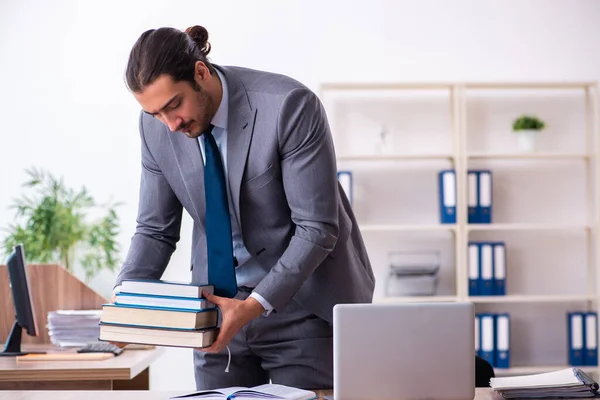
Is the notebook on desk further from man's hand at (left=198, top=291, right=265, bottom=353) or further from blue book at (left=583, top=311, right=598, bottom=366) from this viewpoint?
blue book at (left=583, top=311, right=598, bottom=366)

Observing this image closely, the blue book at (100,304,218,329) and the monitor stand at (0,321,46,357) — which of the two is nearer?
the blue book at (100,304,218,329)

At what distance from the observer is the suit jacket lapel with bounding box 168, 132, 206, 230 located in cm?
182

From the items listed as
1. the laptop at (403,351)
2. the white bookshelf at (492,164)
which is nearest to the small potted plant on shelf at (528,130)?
the white bookshelf at (492,164)

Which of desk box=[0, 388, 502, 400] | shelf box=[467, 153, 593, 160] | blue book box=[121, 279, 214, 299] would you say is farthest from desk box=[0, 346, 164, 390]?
shelf box=[467, 153, 593, 160]

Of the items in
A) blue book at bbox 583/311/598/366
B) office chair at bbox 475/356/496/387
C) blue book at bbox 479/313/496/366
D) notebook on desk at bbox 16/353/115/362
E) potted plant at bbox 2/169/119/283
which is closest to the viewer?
office chair at bbox 475/356/496/387

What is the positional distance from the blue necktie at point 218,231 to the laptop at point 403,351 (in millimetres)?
347

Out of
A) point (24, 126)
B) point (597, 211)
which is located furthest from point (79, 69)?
point (597, 211)

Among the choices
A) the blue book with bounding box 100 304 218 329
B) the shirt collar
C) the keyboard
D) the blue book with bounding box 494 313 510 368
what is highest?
the shirt collar

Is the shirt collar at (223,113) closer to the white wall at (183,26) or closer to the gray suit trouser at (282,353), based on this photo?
the gray suit trouser at (282,353)

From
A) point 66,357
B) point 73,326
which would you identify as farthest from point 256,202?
point 73,326

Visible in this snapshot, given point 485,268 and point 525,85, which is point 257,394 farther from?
point 525,85

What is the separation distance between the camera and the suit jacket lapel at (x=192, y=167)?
1.82 metres

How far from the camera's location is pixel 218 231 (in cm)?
176

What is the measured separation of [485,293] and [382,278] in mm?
591
